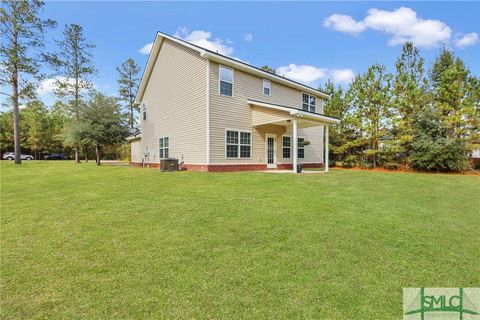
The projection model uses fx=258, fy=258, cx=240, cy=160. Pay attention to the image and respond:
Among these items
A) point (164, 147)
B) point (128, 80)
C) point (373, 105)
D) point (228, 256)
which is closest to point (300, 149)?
point (373, 105)

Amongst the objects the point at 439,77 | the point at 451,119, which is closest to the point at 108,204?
the point at 451,119

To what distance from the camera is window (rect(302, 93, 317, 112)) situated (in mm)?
19500

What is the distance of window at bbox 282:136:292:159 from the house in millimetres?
66

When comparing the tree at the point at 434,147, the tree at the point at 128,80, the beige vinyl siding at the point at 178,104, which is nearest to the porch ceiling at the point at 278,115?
the beige vinyl siding at the point at 178,104

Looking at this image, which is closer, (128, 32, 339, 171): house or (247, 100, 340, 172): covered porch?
(247, 100, 340, 172): covered porch

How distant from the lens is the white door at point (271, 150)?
16.0 m

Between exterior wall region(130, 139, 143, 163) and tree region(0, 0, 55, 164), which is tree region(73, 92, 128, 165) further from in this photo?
tree region(0, 0, 55, 164)

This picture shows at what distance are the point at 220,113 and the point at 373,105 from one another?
1302 cm

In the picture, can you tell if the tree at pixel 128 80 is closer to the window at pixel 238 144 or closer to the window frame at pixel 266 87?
the window frame at pixel 266 87

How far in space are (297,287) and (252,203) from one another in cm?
363

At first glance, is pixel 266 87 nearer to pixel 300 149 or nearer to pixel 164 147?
pixel 300 149

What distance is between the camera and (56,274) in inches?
123

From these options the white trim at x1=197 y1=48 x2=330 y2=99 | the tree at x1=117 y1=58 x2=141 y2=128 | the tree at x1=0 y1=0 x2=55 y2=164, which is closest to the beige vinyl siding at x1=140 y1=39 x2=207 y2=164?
the white trim at x1=197 y1=48 x2=330 y2=99

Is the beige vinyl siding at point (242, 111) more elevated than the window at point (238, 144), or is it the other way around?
the beige vinyl siding at point (242, 111)
